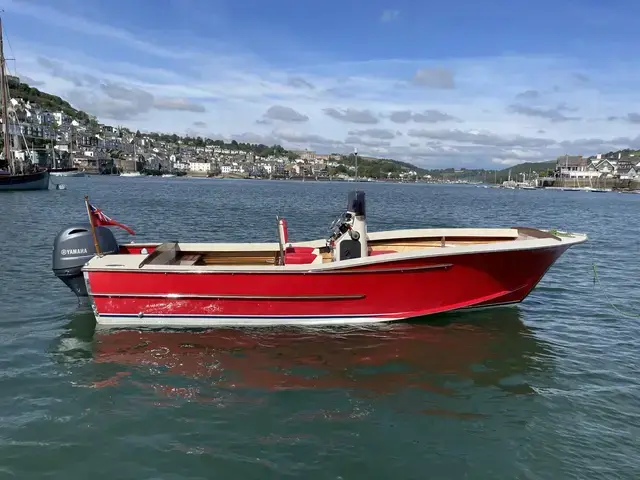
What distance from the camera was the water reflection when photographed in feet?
23.9

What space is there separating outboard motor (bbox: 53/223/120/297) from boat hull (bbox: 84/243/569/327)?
95cm

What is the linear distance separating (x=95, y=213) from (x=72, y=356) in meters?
2.91

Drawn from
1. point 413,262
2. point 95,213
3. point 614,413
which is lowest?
point 614,413

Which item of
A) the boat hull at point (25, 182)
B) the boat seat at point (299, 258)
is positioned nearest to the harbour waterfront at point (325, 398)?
the boat seat at point (299, 258)

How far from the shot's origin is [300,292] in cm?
899

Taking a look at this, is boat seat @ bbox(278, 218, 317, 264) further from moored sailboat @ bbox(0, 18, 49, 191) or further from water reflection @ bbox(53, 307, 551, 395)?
moored sailboat @ bbox(0, 18, 49, 191)

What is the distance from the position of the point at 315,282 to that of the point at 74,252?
4831mm

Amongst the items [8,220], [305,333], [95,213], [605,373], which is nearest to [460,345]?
[605,373]

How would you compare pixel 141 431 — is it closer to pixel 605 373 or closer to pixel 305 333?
pixel 305 333

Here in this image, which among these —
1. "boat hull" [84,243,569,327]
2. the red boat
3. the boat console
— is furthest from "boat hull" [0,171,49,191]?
the boat console

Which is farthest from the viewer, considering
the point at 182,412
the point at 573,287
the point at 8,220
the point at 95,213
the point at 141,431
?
the point at 8,220

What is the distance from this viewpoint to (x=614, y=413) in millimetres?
6426

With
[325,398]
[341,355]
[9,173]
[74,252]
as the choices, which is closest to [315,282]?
[341,355]

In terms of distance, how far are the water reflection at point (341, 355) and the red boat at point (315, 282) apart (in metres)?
0.31
